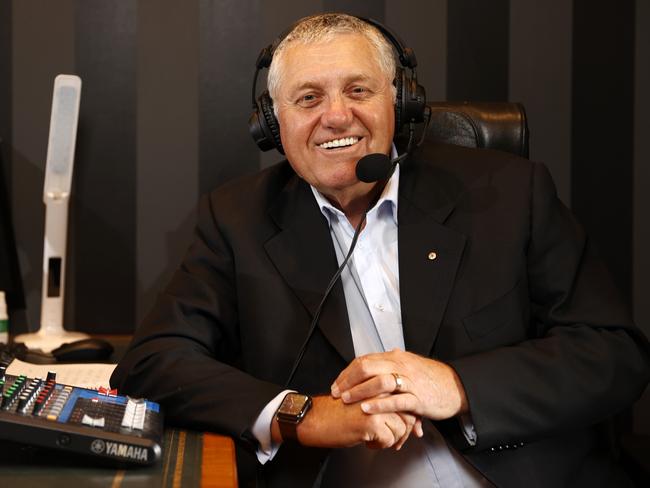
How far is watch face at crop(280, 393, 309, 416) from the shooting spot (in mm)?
1161

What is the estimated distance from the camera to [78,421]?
0.95 m

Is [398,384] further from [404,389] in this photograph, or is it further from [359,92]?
[359,92]

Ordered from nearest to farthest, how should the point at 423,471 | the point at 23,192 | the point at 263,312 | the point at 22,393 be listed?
the point at 22,393 < the point at 423,471 < the point at 263,312 < the point at 23,192

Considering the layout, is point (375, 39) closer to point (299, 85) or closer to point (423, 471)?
point (299, 85)

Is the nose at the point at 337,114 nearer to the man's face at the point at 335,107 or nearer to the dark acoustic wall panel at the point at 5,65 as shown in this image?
the man's face at the point at 335,107

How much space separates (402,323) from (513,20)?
1170 millimetres

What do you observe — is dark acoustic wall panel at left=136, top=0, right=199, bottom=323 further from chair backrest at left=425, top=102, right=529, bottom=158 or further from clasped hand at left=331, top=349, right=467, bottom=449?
clasped hand at left=331, top=349, right=467, bottom=449

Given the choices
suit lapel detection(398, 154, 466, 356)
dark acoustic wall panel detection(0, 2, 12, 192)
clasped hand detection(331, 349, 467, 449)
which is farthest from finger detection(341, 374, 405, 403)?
dark acoustic wall panel detection(0, 2, 12, 192)

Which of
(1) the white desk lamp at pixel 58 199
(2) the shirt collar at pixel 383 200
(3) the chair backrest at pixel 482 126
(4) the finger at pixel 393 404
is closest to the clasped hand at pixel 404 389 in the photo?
(4) the finger at pixel 393 404

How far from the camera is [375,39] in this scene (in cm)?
150

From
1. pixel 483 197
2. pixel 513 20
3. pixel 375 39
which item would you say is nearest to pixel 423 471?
pixel 483 197

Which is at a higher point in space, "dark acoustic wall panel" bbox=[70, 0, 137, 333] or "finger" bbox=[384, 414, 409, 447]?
"dark acoustic wall panel" bbox=[70, 0, 137, 333]

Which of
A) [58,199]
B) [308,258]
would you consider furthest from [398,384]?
[58,199]

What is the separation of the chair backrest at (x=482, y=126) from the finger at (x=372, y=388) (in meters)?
0.69
